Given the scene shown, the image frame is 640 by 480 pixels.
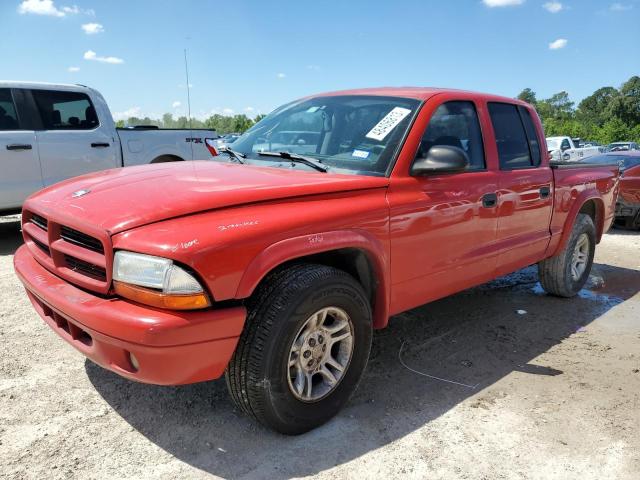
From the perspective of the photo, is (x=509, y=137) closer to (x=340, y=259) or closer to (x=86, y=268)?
(x=340, y=259)

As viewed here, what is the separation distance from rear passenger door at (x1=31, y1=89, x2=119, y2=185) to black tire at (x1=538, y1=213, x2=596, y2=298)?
5.82m

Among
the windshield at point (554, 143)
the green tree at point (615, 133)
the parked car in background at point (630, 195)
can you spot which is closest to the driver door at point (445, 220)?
the parked car in background at point (630, 195)

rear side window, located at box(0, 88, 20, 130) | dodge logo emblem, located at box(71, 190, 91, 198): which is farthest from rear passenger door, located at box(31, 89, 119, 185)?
dodge logo emblem, located at box(71, 190, 91, 198)

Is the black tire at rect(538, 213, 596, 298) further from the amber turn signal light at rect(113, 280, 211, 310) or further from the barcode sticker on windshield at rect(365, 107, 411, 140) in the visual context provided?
the amber turn signal light at rect(113, 280, 211, 310)

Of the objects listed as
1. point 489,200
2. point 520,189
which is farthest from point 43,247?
point 520,189

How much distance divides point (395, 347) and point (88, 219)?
236 cm

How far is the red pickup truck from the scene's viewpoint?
221 centimetres

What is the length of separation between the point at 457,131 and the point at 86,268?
2511 mm

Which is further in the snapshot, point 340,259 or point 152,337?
point 340,259

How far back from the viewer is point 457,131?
11.8ft

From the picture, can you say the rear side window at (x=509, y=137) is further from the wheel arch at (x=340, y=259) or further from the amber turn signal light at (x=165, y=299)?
the amber turn signal light at (x=165, y=299)

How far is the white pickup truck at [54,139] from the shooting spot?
6.57m

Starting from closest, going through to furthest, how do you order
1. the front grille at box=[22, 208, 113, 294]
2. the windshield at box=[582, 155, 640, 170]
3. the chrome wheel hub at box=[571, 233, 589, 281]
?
1. the front grille at box=[22, 208, 113, 294]
2. the chrome wheel hub at box=[571, 233, 589, 281]
3. the windshield at box=[582, 155, 640, 170]

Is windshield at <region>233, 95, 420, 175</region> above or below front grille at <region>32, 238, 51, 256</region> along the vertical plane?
above
